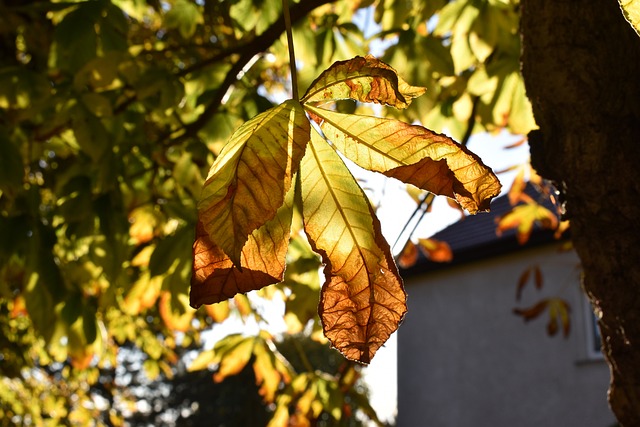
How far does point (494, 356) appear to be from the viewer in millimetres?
8852

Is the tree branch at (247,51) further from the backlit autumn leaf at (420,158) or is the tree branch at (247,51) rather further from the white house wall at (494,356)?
the white house wall at (494,356)

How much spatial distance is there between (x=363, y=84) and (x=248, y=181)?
14 cm

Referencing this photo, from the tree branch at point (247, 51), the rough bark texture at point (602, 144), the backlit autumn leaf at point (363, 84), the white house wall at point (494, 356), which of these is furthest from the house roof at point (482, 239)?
→ the backlit autumn leaf at point (363, 84)

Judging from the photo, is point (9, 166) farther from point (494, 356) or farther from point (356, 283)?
point (494, 356)

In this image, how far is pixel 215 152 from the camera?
6.25 ft

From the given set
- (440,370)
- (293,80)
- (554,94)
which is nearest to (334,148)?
(293,80)

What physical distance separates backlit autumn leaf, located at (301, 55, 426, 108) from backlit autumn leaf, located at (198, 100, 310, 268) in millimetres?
62

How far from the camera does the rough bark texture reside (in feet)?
3.09

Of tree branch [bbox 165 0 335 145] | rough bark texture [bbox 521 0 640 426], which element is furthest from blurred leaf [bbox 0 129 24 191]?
rough bark texture [bbox 521 0 640 426]

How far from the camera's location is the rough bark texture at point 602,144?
94 centimetres

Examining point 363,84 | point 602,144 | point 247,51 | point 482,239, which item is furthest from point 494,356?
point 363,84

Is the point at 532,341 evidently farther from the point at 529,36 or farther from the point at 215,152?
the point at 529,36

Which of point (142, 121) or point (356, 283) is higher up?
point (142, 121)

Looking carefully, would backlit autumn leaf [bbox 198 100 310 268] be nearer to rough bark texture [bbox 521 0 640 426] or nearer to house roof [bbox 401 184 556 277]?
rough bark texture [bbox 521 0 640 426]
